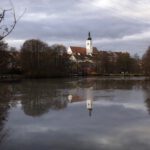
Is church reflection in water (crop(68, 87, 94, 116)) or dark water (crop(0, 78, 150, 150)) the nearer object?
dark water (crop(0, 78, 150, 150))

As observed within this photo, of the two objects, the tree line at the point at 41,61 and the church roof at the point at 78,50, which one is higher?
the church roof at the point at 78,50

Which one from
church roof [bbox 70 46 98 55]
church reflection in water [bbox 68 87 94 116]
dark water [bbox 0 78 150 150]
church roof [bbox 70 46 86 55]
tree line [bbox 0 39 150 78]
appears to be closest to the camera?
dark water [bbox 0 78 150 150]

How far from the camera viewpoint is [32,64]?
89625 millimetres

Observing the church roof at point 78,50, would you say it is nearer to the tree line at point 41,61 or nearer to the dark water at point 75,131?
the tree line at point 41,61

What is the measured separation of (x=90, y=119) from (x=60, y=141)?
5.75m

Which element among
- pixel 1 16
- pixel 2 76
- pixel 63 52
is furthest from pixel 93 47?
pixel 1 16

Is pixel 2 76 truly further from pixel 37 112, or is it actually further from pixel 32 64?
pixel 37 112

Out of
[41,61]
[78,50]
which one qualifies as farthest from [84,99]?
[78,50]

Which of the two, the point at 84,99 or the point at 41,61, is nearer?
the point at 84,99

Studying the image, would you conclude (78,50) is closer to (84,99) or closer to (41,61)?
(41,61)

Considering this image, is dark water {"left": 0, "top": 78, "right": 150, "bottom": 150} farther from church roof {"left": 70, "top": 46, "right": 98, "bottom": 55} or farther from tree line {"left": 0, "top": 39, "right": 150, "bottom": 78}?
church roof {"left": 70, "top": 46, "right": 98, "bottom": 55}

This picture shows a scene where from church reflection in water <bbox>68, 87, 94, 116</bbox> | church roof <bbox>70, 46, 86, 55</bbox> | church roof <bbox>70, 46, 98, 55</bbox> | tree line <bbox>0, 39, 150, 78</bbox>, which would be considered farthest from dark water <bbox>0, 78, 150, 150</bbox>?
church roof <bbox>70, 46, 86, 55</bbox>

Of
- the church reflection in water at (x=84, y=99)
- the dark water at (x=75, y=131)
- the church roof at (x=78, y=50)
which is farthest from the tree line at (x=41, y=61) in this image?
the dark water at (x=75, y=131)

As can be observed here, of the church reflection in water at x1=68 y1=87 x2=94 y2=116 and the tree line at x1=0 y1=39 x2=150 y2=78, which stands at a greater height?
the tree line at x1=0 y1=39 x2=150 y2=78
